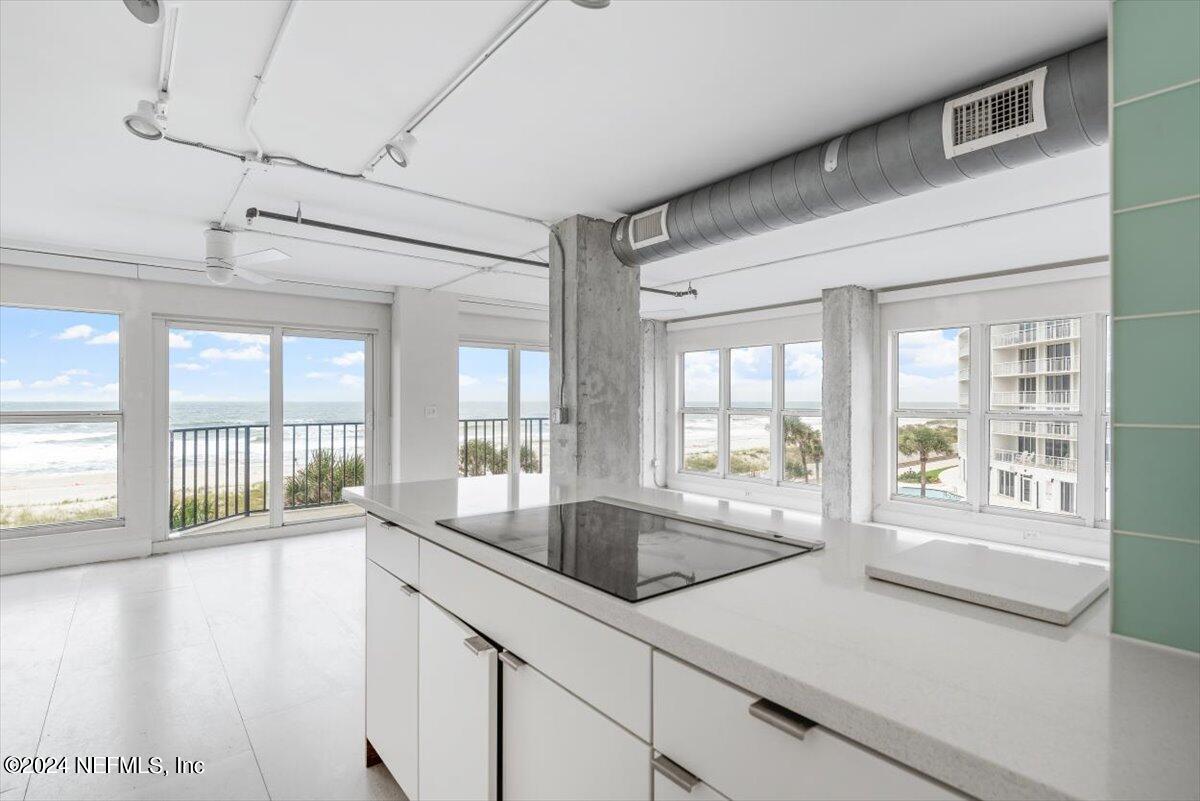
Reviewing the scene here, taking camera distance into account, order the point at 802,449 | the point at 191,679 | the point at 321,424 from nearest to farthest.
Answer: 1. the point at 191,679
2. the point at 321,424
3. the point at 802,449

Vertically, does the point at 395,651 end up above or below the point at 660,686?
below

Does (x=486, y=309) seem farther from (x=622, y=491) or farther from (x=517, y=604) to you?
(x=517, y=604)

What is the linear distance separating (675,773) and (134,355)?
5.87m

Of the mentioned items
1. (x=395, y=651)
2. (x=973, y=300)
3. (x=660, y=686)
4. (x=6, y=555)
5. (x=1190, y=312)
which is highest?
(x=973, y=300)

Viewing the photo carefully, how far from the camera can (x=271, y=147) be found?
2.82 m

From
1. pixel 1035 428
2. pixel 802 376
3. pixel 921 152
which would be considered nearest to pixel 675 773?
pixel 921 152

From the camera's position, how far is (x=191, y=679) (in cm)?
283

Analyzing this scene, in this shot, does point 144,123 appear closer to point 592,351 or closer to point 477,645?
point 477,645

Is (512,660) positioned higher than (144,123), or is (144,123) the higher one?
(144,123)

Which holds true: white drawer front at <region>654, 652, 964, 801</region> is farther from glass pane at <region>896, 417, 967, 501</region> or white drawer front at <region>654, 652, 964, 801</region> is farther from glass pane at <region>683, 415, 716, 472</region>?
glass pane at <region>683, 415, 716, 472</region>

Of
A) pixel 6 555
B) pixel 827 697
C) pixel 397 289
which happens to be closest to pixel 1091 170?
pixel 827 697

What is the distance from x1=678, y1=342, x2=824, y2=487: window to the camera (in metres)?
7.20

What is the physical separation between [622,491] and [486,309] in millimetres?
5015

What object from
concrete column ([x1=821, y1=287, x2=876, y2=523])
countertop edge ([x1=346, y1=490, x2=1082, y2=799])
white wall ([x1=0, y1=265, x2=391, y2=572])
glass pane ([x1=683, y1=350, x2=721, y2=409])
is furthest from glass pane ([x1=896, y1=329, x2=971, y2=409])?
white wall ([x1=0, y1=265, x2=391, y2=572])
